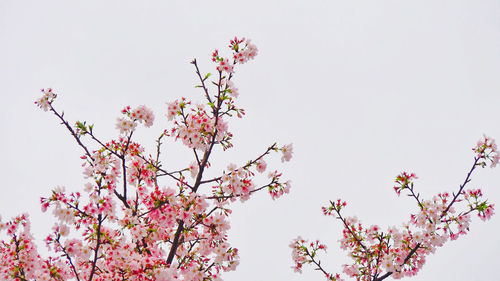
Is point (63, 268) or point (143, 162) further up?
point (143, 162)

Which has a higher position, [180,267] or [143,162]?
[143,162]

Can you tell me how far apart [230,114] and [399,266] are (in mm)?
4469

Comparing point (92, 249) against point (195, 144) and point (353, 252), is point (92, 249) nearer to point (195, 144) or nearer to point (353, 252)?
point (195, 144)

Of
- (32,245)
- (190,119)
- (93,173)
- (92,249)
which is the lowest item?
(92,249)

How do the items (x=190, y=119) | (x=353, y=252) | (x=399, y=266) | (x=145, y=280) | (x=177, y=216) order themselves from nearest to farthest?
1. (x=145, y=280)
2. (x=177, y=216)
3. (x=190, y=119)
4. (x=399, y=266)
5. (x=353, y=252)

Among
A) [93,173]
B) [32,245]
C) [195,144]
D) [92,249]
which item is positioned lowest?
[92,249]

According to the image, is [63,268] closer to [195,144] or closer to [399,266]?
[195,144]

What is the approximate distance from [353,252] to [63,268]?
6000 millimetres

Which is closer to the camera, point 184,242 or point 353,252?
point 184,242

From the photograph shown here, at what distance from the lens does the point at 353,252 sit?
8688 millimetres

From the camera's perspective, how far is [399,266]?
24.5 feet

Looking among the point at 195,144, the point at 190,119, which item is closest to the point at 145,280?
the point at 195,144

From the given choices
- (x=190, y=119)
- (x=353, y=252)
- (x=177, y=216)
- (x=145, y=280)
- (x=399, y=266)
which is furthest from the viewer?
(x=353, y=252)

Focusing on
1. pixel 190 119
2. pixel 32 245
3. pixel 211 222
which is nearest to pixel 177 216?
pixel 211 222
